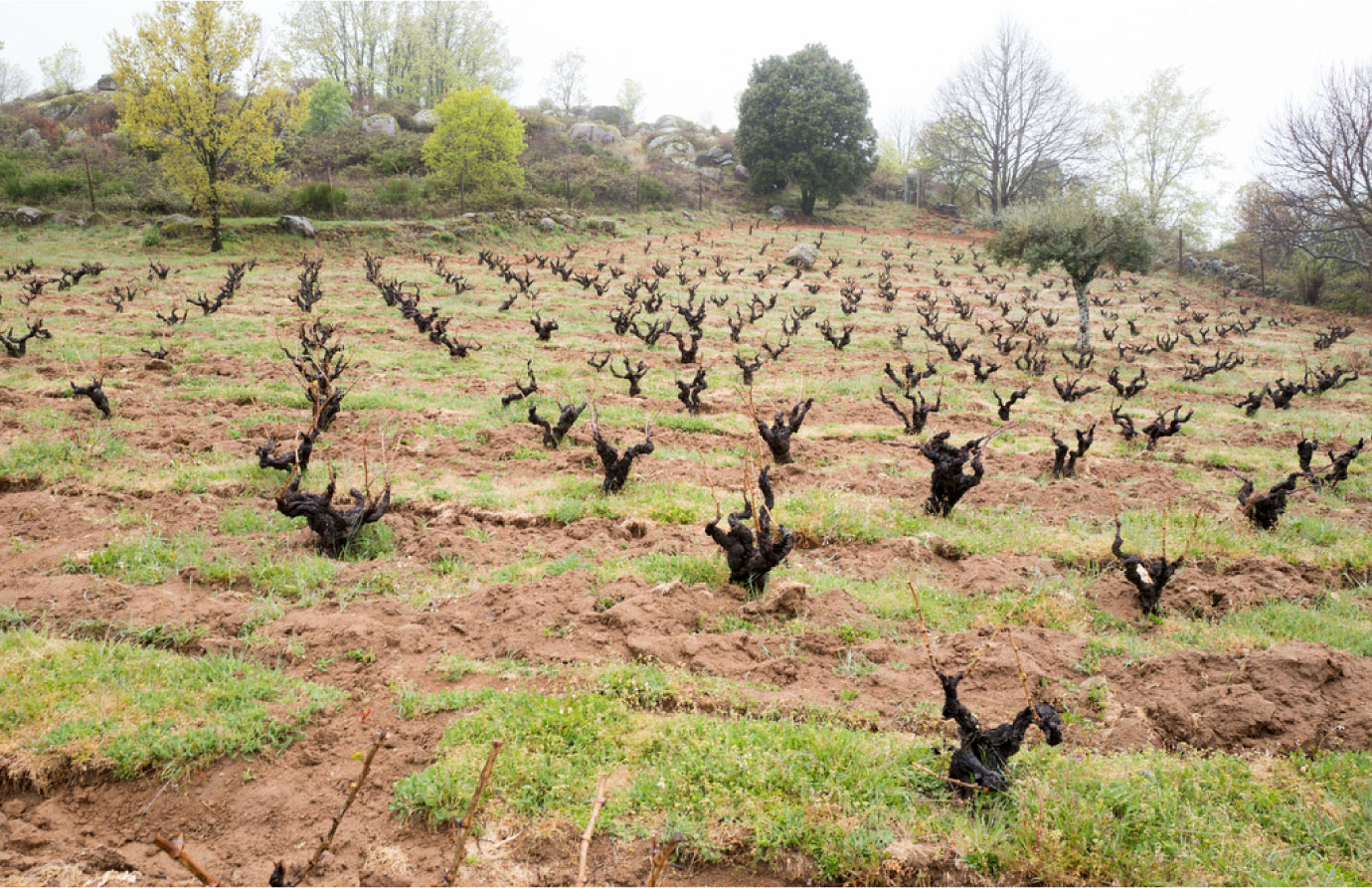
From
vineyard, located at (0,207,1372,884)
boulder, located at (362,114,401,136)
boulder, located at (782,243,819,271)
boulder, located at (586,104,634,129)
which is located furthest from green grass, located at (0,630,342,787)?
boulder, located at (586,104,634,129)

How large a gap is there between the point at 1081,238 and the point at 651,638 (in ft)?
65.0

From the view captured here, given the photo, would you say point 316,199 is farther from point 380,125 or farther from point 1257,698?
point 1257,698

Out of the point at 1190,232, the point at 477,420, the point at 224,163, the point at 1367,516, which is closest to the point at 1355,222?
the point at 1190,232

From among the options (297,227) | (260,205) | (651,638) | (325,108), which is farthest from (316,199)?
(651,638)

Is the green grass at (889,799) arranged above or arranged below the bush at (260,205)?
below

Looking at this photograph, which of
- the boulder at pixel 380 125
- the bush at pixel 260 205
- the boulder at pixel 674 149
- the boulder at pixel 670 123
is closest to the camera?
the bush at pixel 260 205

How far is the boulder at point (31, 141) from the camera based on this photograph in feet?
118

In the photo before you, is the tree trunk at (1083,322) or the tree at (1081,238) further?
the tree trunk at (1083,322)

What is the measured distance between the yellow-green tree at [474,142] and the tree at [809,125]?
17122 mm

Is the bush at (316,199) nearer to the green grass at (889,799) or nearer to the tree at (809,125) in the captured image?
the tree at (809,125)

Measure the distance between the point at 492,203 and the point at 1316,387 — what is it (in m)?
33.8

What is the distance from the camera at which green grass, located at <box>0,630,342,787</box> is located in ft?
12.0

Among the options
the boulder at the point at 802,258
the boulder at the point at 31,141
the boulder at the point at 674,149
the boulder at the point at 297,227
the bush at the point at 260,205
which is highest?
the boulder at the point at 674,149

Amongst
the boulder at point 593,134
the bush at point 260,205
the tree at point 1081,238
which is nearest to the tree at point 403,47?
the boulder at point 593,134
